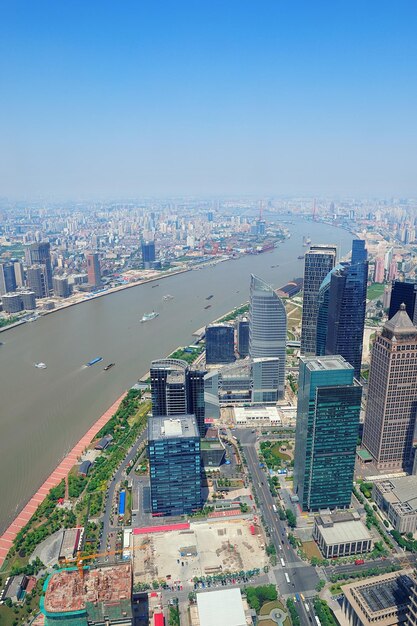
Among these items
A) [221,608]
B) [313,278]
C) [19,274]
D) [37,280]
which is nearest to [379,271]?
Answer: [313,278]

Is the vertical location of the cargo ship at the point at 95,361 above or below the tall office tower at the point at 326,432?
below

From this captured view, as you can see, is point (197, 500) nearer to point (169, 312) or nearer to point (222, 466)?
point (222, 466)

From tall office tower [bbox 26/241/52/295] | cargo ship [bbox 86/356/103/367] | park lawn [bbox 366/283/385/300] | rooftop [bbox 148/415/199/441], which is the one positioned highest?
tall office tower [bbox 26/241/52/295]

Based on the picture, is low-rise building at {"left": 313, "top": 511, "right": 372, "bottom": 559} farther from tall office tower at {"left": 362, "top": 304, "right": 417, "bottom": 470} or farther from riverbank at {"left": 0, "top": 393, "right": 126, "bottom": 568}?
riverbank at {"left": 0, "top": 393, "right": 126, "bottom": 568}

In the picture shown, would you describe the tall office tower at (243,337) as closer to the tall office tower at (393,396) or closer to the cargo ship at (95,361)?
the cargo ship at (95,361)

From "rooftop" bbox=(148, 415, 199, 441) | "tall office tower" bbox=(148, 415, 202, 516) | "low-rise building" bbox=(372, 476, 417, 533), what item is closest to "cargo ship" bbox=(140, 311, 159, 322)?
"rooftop" bbox=(148, 415, 199, 441)

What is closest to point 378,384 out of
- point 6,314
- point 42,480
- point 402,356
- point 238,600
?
point 402,356

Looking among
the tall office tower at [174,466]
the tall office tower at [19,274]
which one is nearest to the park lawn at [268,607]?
the tall office tower at [174,466]

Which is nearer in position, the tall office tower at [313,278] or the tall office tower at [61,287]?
the tall office tower at [313,278]
